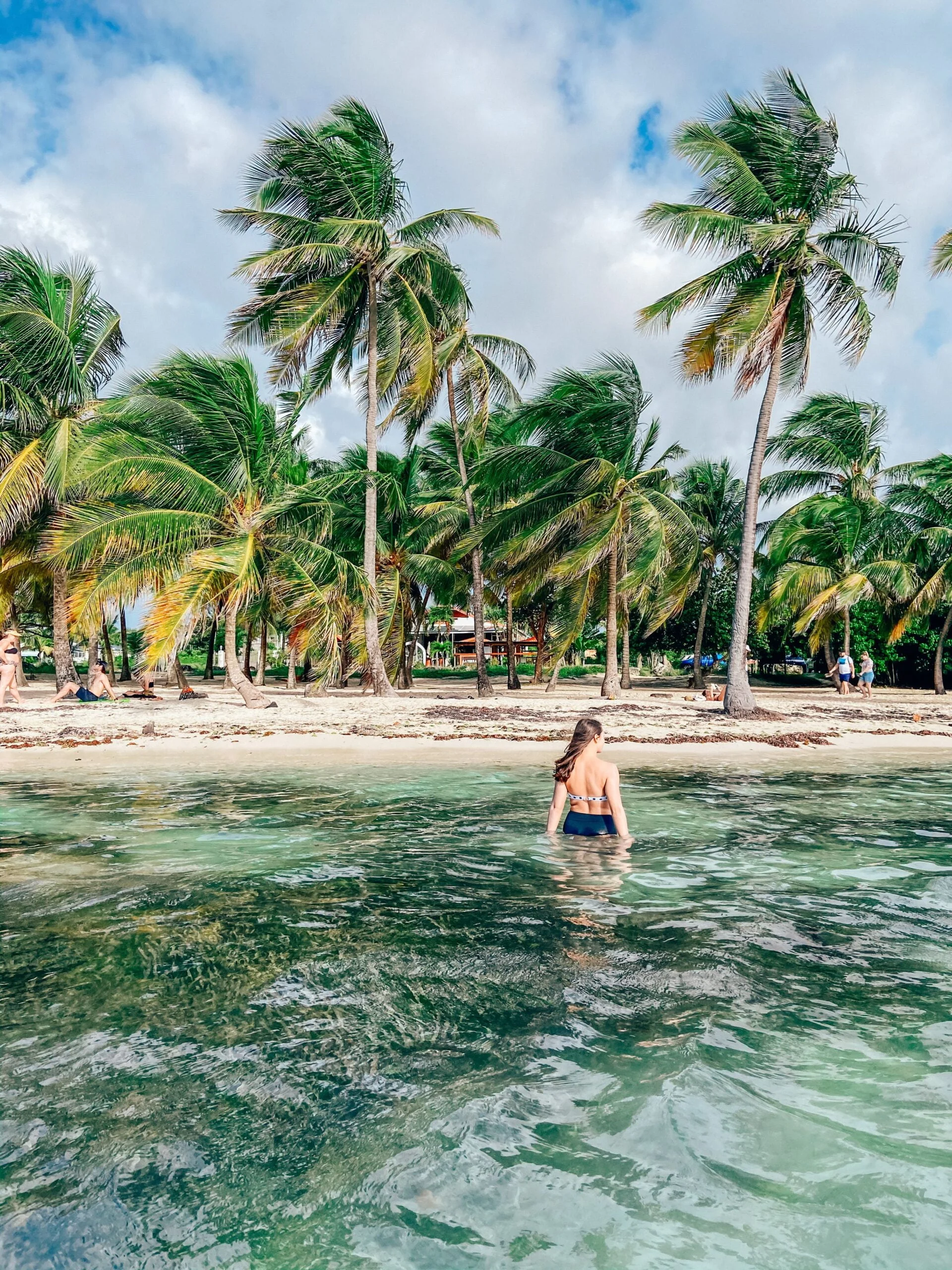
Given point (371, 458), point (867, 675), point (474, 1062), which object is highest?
point (371, 458)

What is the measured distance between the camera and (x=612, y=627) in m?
23.7

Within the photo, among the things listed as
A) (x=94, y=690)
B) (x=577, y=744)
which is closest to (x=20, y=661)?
(x=94, y=690)

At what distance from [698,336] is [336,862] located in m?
15.7

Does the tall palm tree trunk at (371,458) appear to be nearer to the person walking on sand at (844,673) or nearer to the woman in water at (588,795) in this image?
the woman in water at (588,795)

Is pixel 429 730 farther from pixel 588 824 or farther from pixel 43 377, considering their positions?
pixel 43 377

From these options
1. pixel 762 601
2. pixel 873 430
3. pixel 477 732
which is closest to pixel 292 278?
pixel 477 732

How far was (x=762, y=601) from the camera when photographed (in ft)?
103

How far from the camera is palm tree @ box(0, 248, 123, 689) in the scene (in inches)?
826

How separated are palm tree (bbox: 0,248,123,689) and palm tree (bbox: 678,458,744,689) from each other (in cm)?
2261

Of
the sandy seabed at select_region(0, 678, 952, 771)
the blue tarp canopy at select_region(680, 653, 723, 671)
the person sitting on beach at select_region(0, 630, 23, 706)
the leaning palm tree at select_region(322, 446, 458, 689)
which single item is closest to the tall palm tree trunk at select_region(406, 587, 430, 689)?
the leaning palm tree at select_region(322, 446, 458, 689)

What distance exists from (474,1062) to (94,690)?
71.4 feet

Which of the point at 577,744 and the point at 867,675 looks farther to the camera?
the point at 867,675

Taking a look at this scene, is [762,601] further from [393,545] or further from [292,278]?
[292,278]

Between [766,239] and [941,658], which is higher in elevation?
[766,239]
